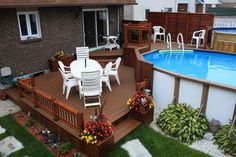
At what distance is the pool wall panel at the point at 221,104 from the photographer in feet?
19.0

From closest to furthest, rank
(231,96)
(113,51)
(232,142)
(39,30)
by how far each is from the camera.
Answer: (232,142), (231,96), (39,30), (113,51)

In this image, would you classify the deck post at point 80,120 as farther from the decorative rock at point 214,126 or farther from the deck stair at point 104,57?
the deck stair at point 104,57

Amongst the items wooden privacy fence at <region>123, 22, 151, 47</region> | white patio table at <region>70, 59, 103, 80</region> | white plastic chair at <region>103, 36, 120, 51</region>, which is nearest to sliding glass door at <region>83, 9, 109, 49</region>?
white plastic chair at <region>103, 36, 120, 51</region>

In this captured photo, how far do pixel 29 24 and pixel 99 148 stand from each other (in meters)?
6.55

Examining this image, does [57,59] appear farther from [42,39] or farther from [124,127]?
[124,127]

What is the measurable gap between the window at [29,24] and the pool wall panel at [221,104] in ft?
23.5

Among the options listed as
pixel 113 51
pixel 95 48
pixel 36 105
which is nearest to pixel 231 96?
pixel 36 105

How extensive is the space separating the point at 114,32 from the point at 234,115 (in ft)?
29.5

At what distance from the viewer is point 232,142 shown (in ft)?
17.0

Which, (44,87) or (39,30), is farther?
(39,30)

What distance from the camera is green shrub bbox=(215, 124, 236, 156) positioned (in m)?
5.18

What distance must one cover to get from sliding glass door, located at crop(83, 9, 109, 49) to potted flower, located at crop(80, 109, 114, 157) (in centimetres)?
765

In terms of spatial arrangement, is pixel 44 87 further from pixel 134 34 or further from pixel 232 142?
pixel 232 142

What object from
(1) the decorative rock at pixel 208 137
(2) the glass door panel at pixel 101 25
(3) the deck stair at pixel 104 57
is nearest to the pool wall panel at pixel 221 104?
(1) the decorative rock at pixel 208 137
